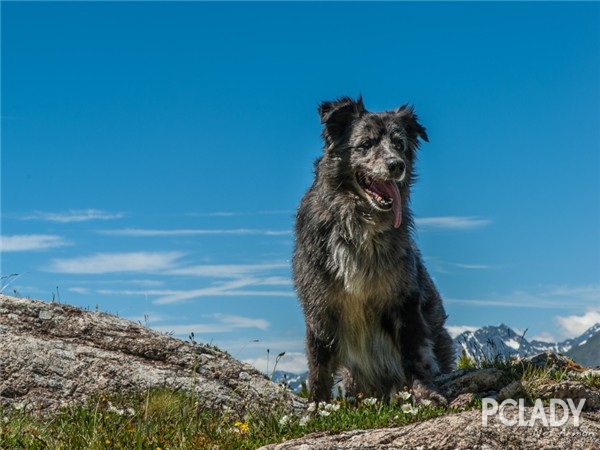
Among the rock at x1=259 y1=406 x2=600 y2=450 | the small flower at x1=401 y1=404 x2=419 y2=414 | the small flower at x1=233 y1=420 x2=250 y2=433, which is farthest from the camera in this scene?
the small flower at x1=401 y1=404 x2=419 y2=414

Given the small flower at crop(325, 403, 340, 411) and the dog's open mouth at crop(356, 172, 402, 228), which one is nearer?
the small flower at crop(325, 403, 340, 411)

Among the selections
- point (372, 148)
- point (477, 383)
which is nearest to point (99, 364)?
point (372, 148)

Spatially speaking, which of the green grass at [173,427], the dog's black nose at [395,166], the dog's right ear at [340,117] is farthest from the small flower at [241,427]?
the dog's right ear at [340,117]

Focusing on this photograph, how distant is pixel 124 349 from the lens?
36.8 ft

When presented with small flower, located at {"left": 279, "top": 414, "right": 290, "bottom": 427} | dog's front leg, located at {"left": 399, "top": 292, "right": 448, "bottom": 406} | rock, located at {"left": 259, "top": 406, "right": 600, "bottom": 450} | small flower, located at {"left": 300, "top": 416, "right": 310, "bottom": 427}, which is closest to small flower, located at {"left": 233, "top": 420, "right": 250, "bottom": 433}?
small flower, located at {"left": 279, "top": 414, "right": 290, "bottom": 427}

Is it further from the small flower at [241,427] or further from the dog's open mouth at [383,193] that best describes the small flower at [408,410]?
the dog's open mouth at [383,193]

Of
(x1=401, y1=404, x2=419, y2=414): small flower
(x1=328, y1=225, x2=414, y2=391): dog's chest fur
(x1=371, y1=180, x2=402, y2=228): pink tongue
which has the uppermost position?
(x1=371, y1=180, x2=402, y2=228): pink tongue

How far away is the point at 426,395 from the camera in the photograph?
32.2 feet

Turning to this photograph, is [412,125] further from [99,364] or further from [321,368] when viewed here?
[99,364]

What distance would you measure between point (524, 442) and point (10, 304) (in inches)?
310

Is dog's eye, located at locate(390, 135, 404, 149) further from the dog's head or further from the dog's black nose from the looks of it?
the dog's black nose

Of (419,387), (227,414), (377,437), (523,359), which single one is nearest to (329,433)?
(377,437)

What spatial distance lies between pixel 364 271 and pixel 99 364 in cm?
360

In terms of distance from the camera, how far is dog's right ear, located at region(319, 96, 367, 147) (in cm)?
1094
